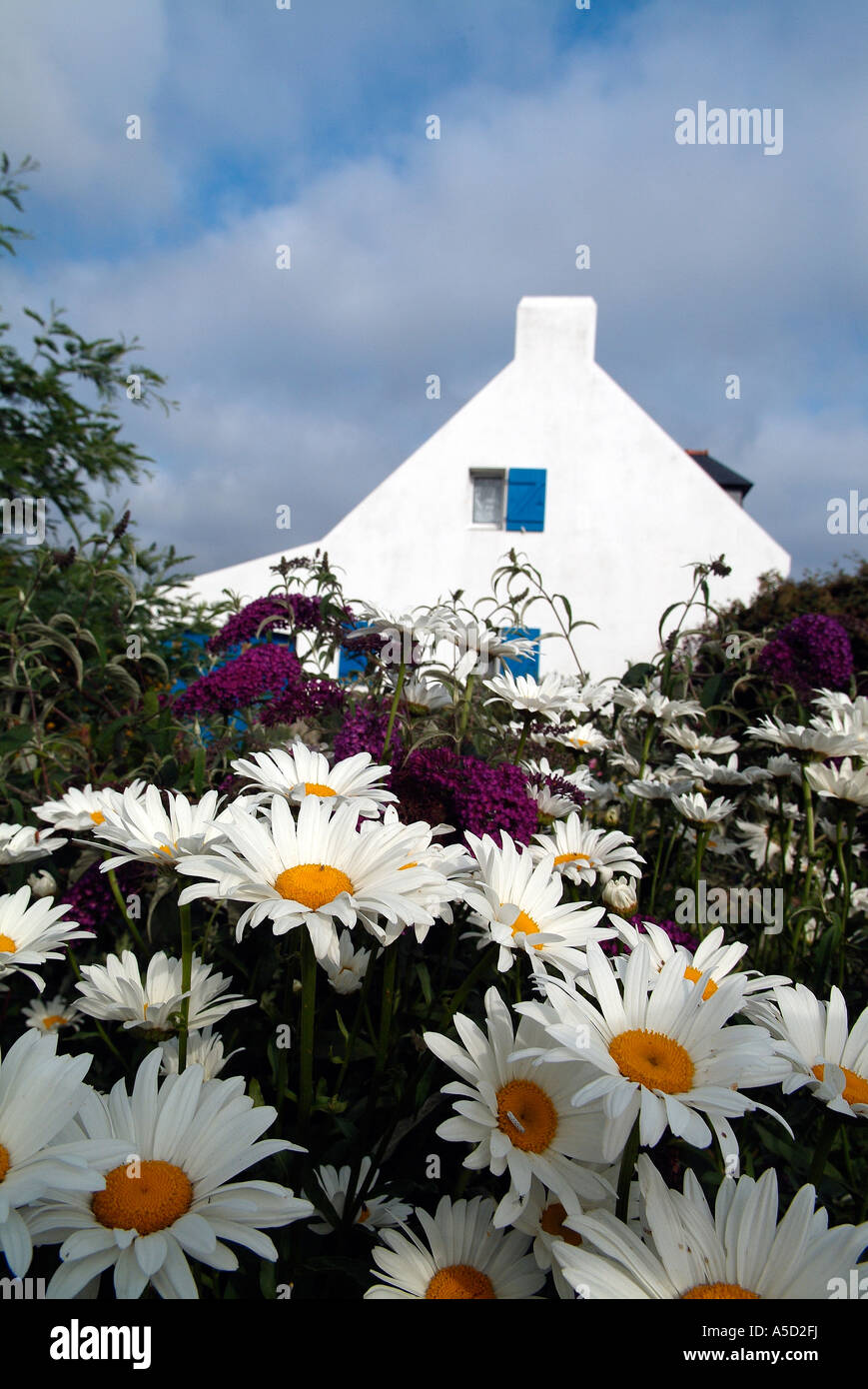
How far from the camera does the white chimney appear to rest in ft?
42.6

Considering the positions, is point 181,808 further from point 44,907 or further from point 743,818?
point 743,818

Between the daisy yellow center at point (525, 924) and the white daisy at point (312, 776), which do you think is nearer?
the daisy yellow center at point (525, 924)

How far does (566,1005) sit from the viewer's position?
77 centimetres

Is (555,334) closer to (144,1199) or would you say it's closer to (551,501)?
(551,501)

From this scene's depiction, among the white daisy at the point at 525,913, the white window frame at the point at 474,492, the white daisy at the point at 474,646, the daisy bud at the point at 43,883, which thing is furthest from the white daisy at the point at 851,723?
the white window frame at the point at 474,492

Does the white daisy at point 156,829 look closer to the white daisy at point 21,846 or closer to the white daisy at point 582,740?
the white daisy at point 21,846

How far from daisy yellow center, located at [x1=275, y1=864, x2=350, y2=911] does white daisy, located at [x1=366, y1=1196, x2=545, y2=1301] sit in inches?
12.7

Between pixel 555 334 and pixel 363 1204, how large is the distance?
13.8 metres

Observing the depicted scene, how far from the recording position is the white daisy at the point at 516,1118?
736 millimetres

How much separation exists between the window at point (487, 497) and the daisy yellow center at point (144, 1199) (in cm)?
1282

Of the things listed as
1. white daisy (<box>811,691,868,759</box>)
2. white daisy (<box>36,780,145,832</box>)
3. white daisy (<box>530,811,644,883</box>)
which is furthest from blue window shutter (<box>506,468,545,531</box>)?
white daisy (<box>36,780,145,832</box>)

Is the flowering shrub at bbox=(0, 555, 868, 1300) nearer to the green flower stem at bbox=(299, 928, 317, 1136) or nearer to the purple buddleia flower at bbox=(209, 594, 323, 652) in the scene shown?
the green flower stem at bbox=(299, 928, 317, 1136)
